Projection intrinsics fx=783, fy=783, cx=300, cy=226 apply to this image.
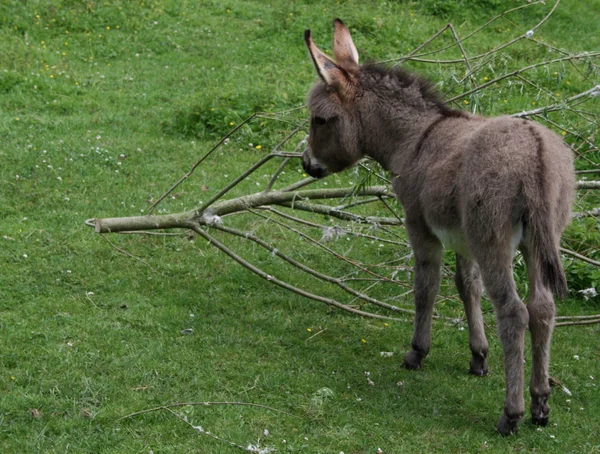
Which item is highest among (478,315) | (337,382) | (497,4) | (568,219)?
(497,4)

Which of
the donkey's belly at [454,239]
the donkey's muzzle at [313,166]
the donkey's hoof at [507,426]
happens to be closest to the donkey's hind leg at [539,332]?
the donkey's hoof at [507,426]

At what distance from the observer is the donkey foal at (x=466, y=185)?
4602 millimetres

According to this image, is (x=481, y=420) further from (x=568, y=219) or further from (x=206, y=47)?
(x=206, y=47)

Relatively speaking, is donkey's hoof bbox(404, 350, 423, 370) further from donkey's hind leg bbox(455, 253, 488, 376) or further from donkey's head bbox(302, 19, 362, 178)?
Answer: donkey's head bbox(302, 19, 362, 178)

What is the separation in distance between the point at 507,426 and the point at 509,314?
0.73 m

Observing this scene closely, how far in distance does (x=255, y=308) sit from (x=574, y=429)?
2738mm

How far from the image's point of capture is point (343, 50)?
19.9ft

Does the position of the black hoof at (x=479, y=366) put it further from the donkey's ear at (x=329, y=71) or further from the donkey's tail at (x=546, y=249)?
the donkey's ear at (x=329, y=71)

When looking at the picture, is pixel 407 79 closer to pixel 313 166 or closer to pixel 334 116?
pixel 334 116

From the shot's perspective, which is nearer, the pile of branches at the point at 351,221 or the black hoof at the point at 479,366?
the black hoof at the point at 479,366

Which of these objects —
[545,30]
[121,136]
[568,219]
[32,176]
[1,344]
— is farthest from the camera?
[545,30]

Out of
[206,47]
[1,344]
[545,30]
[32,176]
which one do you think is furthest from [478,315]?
[545,30]

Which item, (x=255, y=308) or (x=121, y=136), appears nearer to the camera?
(x=255, y=308)

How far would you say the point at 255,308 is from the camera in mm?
6645
